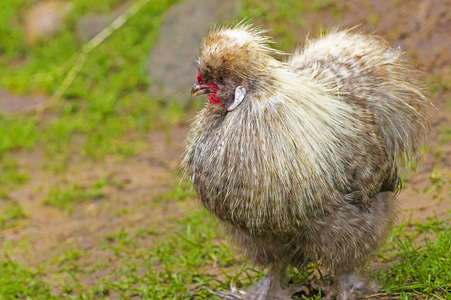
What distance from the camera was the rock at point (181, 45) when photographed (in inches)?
315

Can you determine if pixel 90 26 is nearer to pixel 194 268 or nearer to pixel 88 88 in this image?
pixel 88 88

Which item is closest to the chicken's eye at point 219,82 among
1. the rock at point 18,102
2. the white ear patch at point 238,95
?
the white ear patch at point 238,95

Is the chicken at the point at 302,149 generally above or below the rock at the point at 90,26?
below

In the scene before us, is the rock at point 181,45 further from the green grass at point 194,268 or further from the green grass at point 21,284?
the green grass at point 21,284

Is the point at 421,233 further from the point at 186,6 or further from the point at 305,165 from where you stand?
the point at 186,6

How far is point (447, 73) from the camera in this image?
6562 millimetres

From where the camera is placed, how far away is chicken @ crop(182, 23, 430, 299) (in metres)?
3.37

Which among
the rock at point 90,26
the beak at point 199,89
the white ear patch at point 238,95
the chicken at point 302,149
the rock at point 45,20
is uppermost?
the rock at point 45,20

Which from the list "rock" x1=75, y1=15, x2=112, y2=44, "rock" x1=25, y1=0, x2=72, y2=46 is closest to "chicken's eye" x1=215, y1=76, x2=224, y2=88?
"rock" x1=75, y1=15, x2=112, y2=44

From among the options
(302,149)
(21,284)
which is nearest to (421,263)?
(302,149)

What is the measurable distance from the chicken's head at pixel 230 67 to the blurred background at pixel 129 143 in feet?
4.89

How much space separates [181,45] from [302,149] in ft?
17.2

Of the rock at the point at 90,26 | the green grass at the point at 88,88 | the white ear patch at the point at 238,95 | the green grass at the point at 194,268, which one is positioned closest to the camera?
the white ear patch at the point at 238,95

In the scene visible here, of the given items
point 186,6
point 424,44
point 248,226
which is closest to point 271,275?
point 248,226
